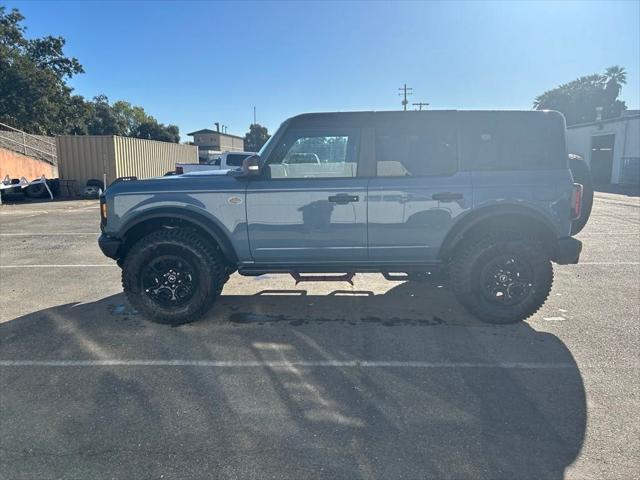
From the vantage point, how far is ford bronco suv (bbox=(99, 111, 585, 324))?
4.18 metres

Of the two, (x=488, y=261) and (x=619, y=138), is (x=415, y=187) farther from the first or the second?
(x=619, y=138)

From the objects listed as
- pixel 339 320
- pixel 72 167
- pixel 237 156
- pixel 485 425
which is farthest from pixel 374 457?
pixel 72 167

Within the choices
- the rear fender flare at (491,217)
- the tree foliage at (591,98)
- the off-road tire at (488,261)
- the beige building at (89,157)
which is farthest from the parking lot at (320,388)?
the tree foliage at (591,98)

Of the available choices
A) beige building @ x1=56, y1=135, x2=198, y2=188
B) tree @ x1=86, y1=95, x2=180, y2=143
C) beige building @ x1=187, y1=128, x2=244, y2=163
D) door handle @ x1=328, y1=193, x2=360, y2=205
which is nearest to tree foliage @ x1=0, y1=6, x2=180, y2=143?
tree @ x1=86, y1=95, x2=180, y2=143

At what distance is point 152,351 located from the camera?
12.4 ft

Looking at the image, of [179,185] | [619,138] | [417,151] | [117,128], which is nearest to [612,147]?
[619,138]

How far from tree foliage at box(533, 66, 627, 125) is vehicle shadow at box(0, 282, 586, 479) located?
2507 inches

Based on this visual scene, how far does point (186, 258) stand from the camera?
169 inches

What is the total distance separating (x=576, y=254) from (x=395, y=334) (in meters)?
1.98

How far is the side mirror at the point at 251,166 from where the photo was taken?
13.5 ft

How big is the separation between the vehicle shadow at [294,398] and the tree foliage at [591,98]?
63672mm

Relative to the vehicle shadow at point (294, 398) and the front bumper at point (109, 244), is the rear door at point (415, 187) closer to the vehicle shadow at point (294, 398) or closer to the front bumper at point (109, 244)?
the vehicle shadow at point (294, 398)

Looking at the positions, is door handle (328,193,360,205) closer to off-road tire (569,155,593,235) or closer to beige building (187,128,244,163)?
off-road tire (569,155,593,235)

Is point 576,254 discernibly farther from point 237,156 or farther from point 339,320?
point 237,156
